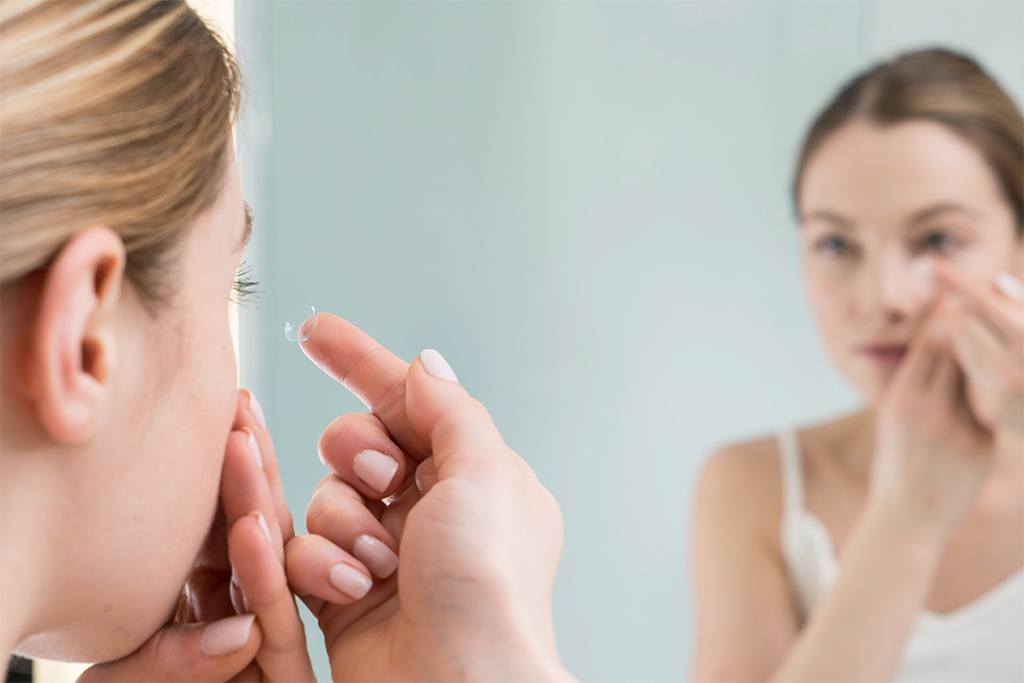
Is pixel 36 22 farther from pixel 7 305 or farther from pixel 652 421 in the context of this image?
pixel 652 421

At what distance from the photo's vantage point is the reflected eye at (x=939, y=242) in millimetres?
1402

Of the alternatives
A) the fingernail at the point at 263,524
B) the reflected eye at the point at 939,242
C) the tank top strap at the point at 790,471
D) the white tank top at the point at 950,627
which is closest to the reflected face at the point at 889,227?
the reflected eye at the point at 939,242

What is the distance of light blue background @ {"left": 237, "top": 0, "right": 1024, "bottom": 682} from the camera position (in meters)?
1.48

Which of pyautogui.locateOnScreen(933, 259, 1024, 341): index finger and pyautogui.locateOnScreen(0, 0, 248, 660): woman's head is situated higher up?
pyautogui.locateOnScreen(0, 0, 248, 660): woman's head

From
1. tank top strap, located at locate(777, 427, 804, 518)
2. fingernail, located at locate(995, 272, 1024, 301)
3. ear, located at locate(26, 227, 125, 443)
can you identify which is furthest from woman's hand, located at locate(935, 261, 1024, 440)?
ear, located at locate(26, 227, 125, 443)

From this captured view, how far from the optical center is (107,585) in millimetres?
488

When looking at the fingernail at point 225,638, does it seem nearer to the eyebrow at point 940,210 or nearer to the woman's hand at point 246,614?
the woman's hand at point 246,614

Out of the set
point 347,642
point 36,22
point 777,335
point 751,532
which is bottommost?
point 751,532

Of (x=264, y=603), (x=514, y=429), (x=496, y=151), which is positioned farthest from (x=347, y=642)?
(x=496, y=151)

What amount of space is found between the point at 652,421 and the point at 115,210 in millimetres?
1165

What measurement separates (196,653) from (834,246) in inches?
44.3

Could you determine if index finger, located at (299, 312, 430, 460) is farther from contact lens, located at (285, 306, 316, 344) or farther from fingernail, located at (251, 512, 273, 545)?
fingernail, located at (251, 512, 273, 545)

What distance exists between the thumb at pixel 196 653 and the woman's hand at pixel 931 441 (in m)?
1.05

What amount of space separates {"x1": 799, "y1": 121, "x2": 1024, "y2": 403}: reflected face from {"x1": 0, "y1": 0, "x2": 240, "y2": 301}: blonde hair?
1.12 meters
